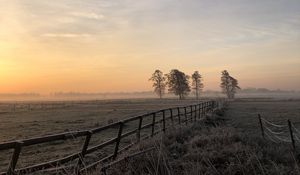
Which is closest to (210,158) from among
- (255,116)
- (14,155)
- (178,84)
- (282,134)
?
(14,155)

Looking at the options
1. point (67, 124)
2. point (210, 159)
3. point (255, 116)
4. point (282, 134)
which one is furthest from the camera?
point (255, 116)

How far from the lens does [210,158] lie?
31.7ft

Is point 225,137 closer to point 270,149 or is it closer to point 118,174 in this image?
point 270,149

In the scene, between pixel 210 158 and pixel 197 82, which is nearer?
pixel 210 158

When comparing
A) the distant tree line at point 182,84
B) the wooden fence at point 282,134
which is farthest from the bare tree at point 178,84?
the wooden fence at point 282,134

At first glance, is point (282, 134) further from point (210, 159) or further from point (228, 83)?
point (228, 83)

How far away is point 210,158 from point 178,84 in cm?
14653

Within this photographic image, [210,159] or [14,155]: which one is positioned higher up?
[14,155]

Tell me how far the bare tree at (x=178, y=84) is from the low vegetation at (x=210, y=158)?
141406 mm

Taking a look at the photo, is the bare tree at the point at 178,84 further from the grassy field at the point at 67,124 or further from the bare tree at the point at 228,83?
the grassy field at the point at 67,124

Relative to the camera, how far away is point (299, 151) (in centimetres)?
1229

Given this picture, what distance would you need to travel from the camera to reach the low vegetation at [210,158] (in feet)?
25.1

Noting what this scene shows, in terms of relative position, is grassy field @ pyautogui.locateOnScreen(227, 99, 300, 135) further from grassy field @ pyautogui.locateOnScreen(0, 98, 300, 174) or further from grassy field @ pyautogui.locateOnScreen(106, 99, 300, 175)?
grassy field @ pyautogui.locateOnScreen(106, 99, 300, 175)

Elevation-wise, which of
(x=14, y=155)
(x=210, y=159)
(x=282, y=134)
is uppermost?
(x=14, y=155)
